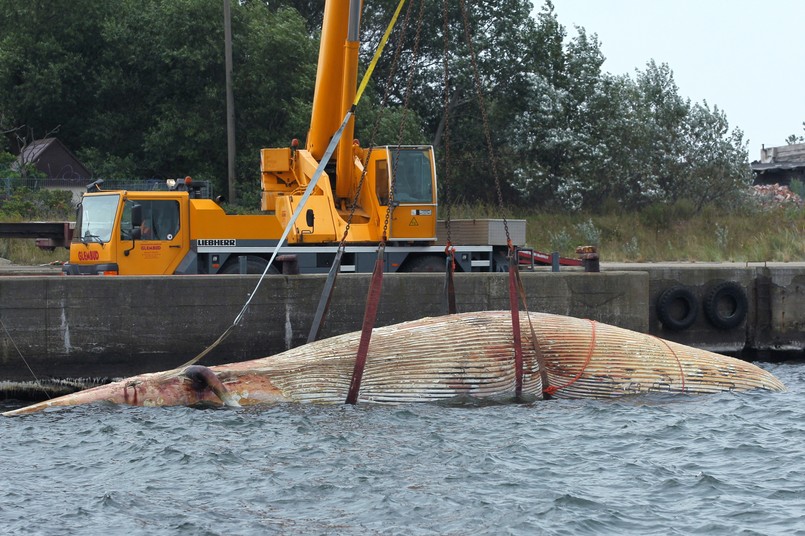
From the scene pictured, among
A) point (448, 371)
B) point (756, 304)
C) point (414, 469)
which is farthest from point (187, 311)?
point (756, 304)

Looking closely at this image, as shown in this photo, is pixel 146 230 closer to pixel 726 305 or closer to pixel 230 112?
pixel 726 305

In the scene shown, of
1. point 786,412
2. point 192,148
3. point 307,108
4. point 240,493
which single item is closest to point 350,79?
point 786,412

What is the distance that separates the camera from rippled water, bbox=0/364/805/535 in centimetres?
870

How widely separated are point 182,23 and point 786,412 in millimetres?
28913

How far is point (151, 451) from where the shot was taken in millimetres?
10758

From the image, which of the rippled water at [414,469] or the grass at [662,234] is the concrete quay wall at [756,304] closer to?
the rippled water at [414,469]

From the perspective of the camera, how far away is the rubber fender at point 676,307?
1812 cm

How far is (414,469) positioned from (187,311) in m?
5.86

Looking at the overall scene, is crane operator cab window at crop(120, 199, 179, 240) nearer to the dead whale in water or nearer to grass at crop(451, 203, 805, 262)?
the dead whale in water

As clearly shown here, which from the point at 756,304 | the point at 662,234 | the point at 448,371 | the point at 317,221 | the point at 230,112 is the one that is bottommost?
the point at 448,371

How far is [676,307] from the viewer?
60.3 ft

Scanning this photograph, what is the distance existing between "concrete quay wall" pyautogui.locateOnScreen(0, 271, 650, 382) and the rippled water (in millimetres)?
2520

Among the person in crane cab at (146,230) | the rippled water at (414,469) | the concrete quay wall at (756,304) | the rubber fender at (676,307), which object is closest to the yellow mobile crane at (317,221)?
the person in crane cab at (146,230)

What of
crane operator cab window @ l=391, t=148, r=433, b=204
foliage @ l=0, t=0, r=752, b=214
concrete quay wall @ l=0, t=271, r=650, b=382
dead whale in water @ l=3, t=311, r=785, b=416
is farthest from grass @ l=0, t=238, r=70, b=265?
dead whale in water @ l=3, t=311, r=785, b=416
